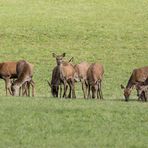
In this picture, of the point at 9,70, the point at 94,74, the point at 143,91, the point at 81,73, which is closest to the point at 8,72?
the point at 9,70

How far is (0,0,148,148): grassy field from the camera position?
16156 millimetres

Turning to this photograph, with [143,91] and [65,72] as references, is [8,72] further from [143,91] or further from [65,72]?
[143,91]

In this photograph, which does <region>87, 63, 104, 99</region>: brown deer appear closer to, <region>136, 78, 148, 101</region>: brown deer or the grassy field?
the grassy field

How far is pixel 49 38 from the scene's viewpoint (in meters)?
41.7

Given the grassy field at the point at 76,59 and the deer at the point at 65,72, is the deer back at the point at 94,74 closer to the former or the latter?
the deer at the point at 65,72

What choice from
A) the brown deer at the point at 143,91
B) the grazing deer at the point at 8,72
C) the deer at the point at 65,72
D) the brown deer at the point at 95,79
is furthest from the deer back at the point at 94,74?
the grazing deer at the point at 8,72

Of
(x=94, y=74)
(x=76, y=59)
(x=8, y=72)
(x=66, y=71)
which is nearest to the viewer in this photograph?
(x=66, y=71)

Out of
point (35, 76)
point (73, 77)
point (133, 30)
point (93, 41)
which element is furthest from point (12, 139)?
point (133, 30)

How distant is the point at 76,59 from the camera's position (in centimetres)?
3741

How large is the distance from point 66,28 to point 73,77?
18768mm

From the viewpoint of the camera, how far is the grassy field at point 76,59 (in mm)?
16156

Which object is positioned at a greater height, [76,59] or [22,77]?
[76,59]

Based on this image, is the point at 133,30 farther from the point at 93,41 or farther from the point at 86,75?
the point at 86,75

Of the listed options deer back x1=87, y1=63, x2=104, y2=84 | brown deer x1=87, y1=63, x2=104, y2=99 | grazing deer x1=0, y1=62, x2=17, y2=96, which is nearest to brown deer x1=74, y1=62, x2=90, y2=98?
brown deer x1=87, y1=63, x2=104, y2=99
